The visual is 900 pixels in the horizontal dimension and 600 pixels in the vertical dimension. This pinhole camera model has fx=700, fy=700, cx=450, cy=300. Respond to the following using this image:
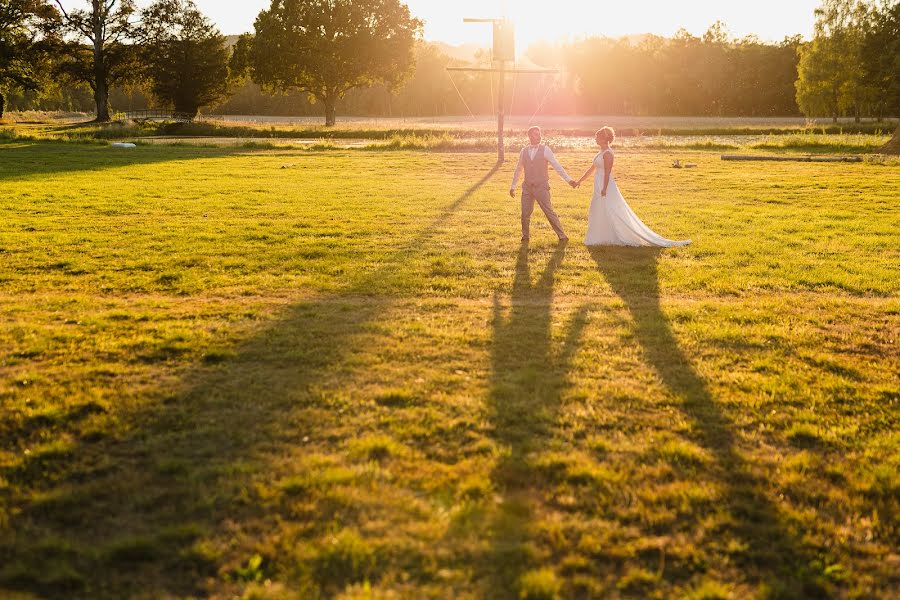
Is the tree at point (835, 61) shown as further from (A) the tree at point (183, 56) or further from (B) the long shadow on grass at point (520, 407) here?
(B) the long shadow on grass at point (520, 407)

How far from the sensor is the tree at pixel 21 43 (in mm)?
58594

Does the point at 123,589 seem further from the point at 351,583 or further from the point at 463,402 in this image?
the point at 463,402

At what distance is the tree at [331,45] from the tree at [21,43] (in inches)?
736

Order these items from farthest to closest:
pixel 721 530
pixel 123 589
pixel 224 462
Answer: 1. pixel 224 462
2. pixel 721 530
3. pixel 123 589

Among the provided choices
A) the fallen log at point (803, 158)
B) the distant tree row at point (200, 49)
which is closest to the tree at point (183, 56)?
Result: the distant tree row at point (200, 49)

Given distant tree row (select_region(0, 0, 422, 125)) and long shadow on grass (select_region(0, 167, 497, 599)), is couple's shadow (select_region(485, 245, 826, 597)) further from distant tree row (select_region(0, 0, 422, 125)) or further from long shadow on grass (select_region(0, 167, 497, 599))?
distant tree row (select_region(0, 0, 422, 125))

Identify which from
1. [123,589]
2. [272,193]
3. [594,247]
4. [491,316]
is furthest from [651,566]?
[272,193]

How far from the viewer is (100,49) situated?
6644 cm

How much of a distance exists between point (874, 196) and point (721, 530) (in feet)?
63.3

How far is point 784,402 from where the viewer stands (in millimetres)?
6180

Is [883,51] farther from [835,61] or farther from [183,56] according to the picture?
[183,56]

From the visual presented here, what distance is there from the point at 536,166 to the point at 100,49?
67337 millimetres

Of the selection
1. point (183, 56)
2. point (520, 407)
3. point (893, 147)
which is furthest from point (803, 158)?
point (183, 56)

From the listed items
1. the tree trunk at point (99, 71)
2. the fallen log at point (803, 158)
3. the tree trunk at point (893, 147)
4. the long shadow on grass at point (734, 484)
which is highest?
the tree trunk at point (99, 71)
